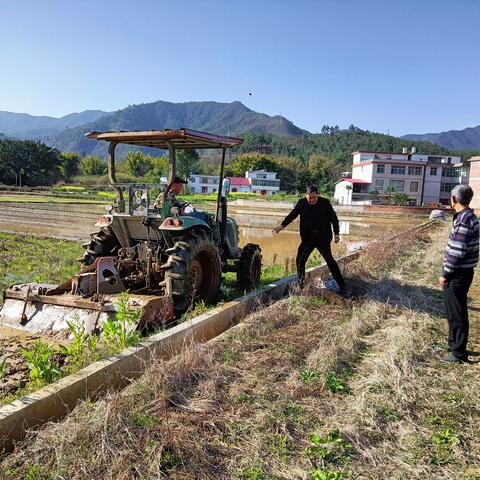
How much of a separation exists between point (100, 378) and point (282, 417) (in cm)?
147

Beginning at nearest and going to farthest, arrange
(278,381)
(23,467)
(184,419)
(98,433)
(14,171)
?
(23,467) → (98,433) → (184,419) → (278,381) → (14,171)

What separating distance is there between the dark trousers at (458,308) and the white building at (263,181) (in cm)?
7169

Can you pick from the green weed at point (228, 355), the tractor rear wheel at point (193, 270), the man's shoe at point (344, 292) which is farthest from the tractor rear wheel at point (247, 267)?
the green weed at point (228, 355)

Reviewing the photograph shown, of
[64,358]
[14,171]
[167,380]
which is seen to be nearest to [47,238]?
[64,358]

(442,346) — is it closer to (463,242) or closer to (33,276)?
Answer: (463,242)

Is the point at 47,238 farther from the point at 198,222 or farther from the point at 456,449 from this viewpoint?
the point at 456,449

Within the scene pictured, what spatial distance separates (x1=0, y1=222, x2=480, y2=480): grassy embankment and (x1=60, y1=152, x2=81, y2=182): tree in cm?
7127

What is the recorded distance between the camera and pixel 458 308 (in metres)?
4.45

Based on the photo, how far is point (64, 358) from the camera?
4.30 metres

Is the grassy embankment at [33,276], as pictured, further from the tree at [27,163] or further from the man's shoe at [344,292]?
the tree at [27,163]

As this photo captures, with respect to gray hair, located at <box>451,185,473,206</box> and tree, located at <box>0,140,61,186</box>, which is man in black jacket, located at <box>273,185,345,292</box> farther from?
tree, located at <box>0,140,61,186</box>

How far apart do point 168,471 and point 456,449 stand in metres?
1.82

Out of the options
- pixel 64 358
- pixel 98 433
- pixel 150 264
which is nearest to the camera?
pixel 98 433

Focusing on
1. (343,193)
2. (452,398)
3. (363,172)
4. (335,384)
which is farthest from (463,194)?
(363,172)
